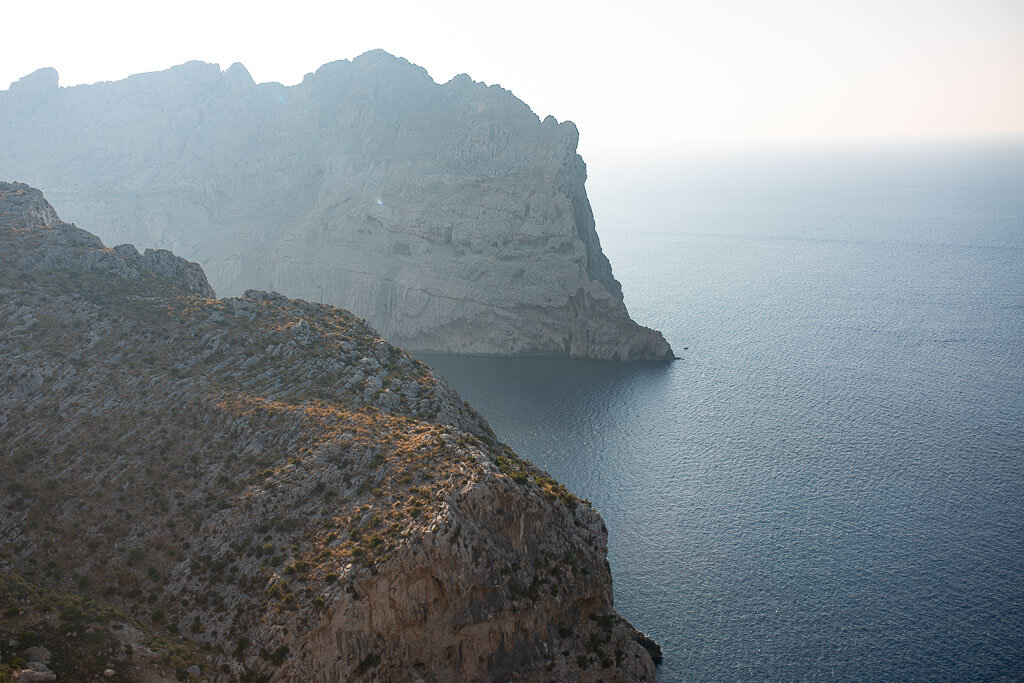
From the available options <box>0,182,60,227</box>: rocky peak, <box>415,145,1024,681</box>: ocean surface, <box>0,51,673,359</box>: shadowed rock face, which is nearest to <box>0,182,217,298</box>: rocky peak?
<box>0,182,60,227</box>: rocky peak

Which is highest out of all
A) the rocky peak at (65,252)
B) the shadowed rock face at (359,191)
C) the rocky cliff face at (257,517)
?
the shadowed rock face at (359,191)

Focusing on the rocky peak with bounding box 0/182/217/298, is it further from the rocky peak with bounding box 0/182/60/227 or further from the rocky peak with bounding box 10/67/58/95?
the rocky peak with bounding box 10/67/58/95

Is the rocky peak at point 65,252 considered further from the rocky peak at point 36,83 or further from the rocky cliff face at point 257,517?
the rocky peak at point 36,83

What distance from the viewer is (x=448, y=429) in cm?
5197

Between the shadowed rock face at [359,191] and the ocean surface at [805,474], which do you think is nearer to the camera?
the ocean surface at [805,474]

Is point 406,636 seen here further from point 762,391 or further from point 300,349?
point 762,391

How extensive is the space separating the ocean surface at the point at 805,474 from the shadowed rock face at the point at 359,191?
11.6m

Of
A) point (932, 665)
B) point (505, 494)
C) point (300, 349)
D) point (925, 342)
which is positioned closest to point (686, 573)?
point (932, 665)

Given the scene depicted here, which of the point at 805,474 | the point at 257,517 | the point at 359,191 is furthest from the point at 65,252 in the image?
the point at 359,191

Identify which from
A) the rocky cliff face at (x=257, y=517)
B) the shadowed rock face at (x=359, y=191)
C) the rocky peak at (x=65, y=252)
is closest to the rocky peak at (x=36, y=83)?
the shadowed rock face at (x=359, y=191)

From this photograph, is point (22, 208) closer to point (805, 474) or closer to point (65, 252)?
point (65, 252)

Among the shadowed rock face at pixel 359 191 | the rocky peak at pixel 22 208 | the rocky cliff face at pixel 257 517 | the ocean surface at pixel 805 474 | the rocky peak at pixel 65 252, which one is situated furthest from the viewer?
the shadowed rock face at pixel 359 191

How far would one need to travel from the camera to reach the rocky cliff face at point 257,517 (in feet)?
128

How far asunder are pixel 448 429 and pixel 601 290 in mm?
80064
